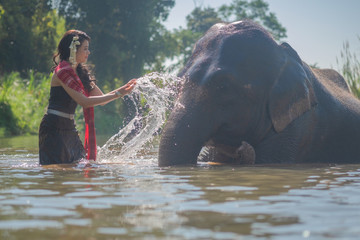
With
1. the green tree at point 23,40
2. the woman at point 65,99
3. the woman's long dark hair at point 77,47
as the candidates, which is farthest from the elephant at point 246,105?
the green tree at point 23,40

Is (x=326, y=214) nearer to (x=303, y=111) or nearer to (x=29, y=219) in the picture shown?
(x=29, y=219)

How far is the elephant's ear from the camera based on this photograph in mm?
6852

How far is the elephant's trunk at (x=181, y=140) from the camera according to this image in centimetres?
629

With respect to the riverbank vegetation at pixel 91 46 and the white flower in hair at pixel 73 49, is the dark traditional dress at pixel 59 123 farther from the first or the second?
the riverbank vegetation at pixel 91 46

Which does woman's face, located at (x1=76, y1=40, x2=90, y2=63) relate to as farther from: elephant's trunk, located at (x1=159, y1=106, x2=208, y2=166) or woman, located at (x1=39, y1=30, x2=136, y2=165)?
elephant's trunk, located at (x1=159, y1=106, x2=208, y2=166)

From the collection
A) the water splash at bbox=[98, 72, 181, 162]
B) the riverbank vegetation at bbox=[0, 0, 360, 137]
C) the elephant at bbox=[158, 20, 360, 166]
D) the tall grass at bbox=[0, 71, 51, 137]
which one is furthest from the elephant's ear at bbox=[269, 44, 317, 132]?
the tall grass at bbox=[0, 71, 51, 137]

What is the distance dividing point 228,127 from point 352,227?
359 cm

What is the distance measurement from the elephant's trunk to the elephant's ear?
91 cm

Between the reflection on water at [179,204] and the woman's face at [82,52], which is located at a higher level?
the woman's face at [82,52]

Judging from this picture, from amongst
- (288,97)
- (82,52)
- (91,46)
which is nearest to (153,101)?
(82,52)

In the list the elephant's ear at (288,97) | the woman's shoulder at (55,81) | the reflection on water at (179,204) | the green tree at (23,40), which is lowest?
the reflection on water at (179,204)

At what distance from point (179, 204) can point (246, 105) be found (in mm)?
3105

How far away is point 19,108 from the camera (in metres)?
19.0

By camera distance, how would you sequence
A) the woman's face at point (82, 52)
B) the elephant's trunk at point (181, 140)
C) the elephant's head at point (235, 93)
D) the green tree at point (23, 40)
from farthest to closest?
the green tree at point (23, 40) < the woman's face at point (82, 52) < the elephant's head at point (235, 93) < the elephant's trunk at point (181, 140)
